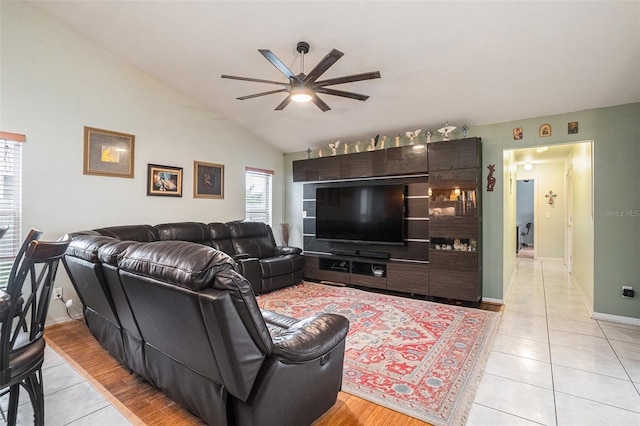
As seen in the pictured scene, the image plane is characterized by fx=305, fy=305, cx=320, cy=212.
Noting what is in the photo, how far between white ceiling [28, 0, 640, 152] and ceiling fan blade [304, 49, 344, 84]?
1.94ft

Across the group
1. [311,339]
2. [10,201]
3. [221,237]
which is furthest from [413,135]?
[10,201]

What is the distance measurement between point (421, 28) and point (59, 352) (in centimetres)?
440

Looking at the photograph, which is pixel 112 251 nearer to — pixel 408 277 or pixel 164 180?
pixel 164 180

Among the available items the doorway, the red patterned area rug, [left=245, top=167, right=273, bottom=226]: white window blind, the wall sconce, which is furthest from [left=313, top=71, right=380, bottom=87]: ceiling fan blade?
the doorway

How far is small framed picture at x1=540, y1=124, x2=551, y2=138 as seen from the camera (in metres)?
3.89

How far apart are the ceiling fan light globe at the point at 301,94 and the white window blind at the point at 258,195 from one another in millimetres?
2926

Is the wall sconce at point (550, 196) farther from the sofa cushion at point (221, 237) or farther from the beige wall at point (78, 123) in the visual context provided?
the beige wall at point (78, 123)

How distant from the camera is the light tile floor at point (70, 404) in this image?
5.99 ft

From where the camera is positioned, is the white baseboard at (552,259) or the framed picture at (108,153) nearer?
the framed picture at (108,153)

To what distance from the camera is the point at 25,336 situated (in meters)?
1.66

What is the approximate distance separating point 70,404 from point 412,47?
13.2ft

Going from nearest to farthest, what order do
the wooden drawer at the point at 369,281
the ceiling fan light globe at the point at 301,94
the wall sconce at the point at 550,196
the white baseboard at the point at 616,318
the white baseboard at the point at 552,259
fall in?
→ the ceiling fan light globe at the point at 301,94
the white baseboard at the point at 616,318
the wooden drawer at the point at 369,281
the white baseboard at the point at 552,259
the wall sconce at the point at 550,196

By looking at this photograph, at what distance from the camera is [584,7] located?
2396mm

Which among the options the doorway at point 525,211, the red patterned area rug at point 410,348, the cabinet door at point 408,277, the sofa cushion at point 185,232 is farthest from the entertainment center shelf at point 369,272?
the doorway at point 525,211
